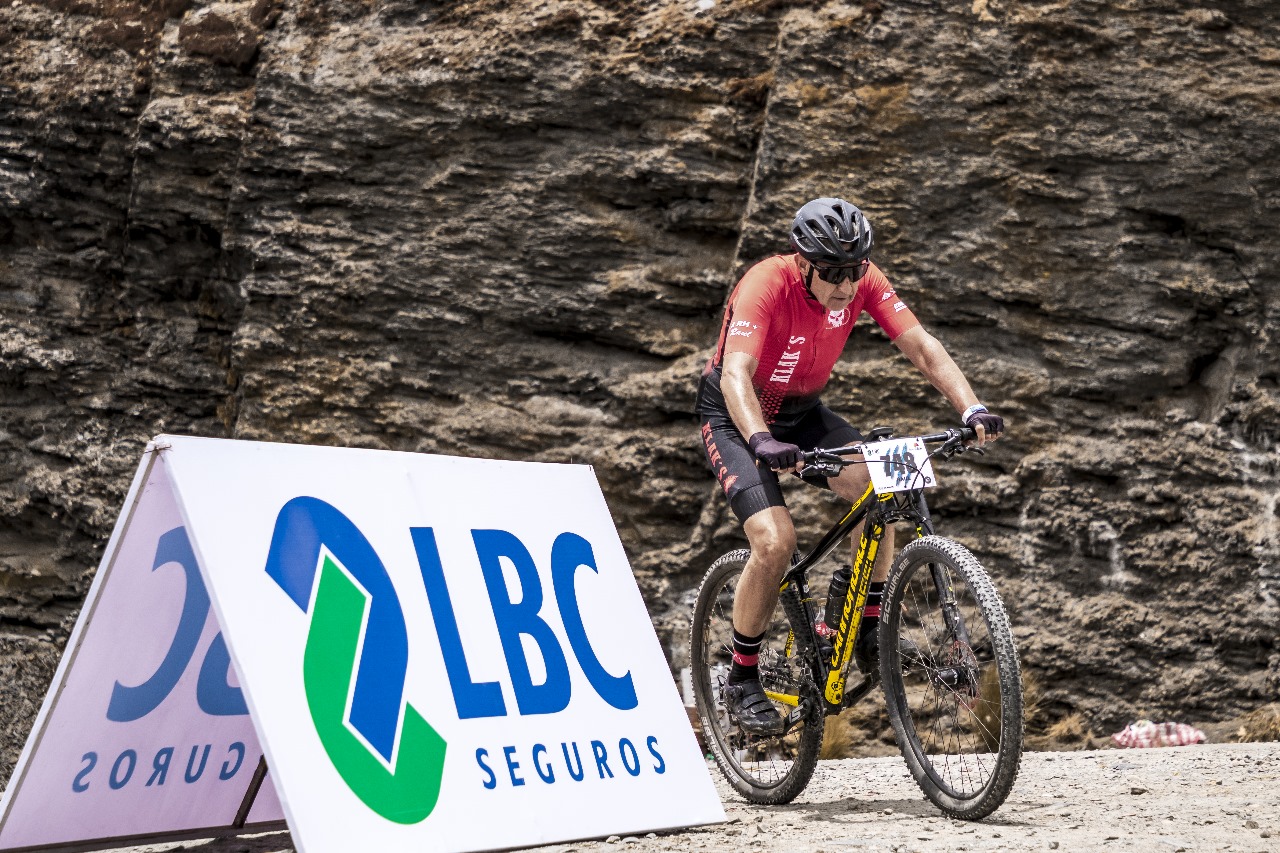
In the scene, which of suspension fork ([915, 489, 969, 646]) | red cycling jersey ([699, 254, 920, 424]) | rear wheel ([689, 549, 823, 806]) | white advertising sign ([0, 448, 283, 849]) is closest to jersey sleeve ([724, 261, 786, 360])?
red cycling jersey ([699, 254, 920, 424])

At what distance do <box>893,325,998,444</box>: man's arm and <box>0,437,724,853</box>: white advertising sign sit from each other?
1357 mm

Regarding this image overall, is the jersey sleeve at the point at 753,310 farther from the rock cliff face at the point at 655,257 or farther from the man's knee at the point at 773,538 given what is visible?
the rock cliff face at the point at 655,257

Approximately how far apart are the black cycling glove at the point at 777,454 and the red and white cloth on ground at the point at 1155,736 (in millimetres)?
4382

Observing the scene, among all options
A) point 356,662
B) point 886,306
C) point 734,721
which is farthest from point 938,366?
point 356,662

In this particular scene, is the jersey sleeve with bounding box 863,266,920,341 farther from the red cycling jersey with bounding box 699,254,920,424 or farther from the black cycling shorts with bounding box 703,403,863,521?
the black cycling shorts with bounding box 703,403,863,521

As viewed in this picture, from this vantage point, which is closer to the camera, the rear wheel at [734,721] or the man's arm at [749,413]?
the man's arm at [749,413]

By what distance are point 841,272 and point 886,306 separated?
35 cm

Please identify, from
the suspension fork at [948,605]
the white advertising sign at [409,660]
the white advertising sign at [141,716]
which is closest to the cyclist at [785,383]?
the suspension fork at [948,605]

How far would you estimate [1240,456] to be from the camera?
8.07 metres

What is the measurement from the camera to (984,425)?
421cm

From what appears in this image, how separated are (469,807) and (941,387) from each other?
2275 mm

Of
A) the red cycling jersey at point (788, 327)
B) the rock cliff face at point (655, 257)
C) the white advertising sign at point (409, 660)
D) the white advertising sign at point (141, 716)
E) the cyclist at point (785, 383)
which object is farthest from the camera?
the rock cliff face at point (655, 257)

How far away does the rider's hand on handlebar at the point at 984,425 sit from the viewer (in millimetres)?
4195

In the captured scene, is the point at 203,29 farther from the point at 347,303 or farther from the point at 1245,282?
the point at 1245,282
